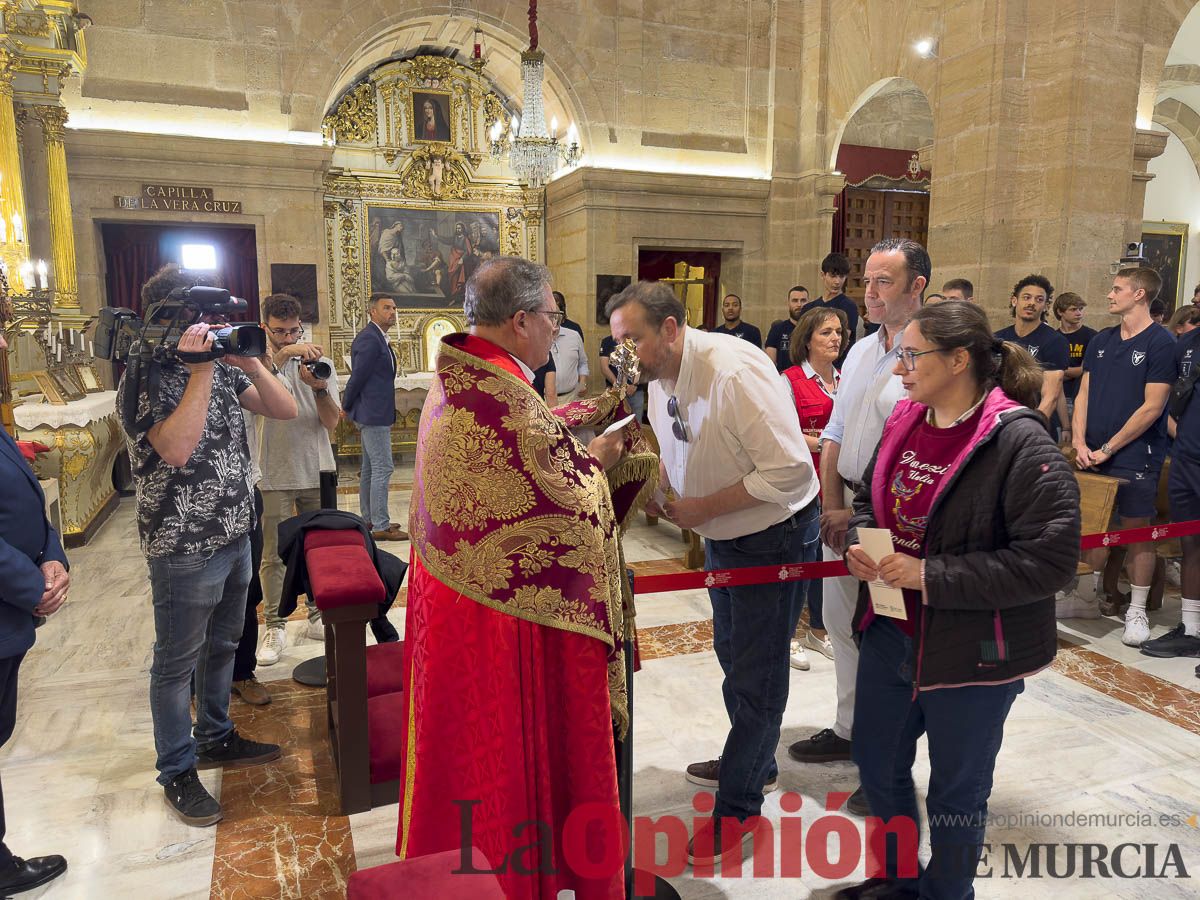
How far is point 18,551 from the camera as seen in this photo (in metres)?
2.23

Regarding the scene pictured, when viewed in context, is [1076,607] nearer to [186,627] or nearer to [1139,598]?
[1139,598]

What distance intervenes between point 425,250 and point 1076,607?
10.2m

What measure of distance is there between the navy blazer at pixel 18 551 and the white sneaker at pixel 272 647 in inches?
74.0

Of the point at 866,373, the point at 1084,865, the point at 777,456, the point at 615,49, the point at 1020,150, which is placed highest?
the point at 615,49

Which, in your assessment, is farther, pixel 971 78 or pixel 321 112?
pixel 321 112

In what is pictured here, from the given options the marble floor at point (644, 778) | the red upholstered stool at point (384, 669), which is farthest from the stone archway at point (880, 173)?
the red upholstered stool at point (384, 669)

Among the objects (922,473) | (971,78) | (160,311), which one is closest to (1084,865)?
(922,473)

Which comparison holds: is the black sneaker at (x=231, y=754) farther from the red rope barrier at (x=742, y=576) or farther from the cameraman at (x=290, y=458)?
the red rope barrier at (x=742, y=576)

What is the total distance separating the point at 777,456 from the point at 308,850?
6.56ft

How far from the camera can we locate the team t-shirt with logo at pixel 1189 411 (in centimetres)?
446

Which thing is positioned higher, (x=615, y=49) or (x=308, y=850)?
(x=615, y=49)

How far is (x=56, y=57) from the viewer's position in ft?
27.1

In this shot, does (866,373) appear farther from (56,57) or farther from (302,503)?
(56,57)

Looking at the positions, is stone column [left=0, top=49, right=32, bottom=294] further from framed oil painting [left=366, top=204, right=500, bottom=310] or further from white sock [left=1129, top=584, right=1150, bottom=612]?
white sock [left=1129, top=584, right=1150, bottom=612]
